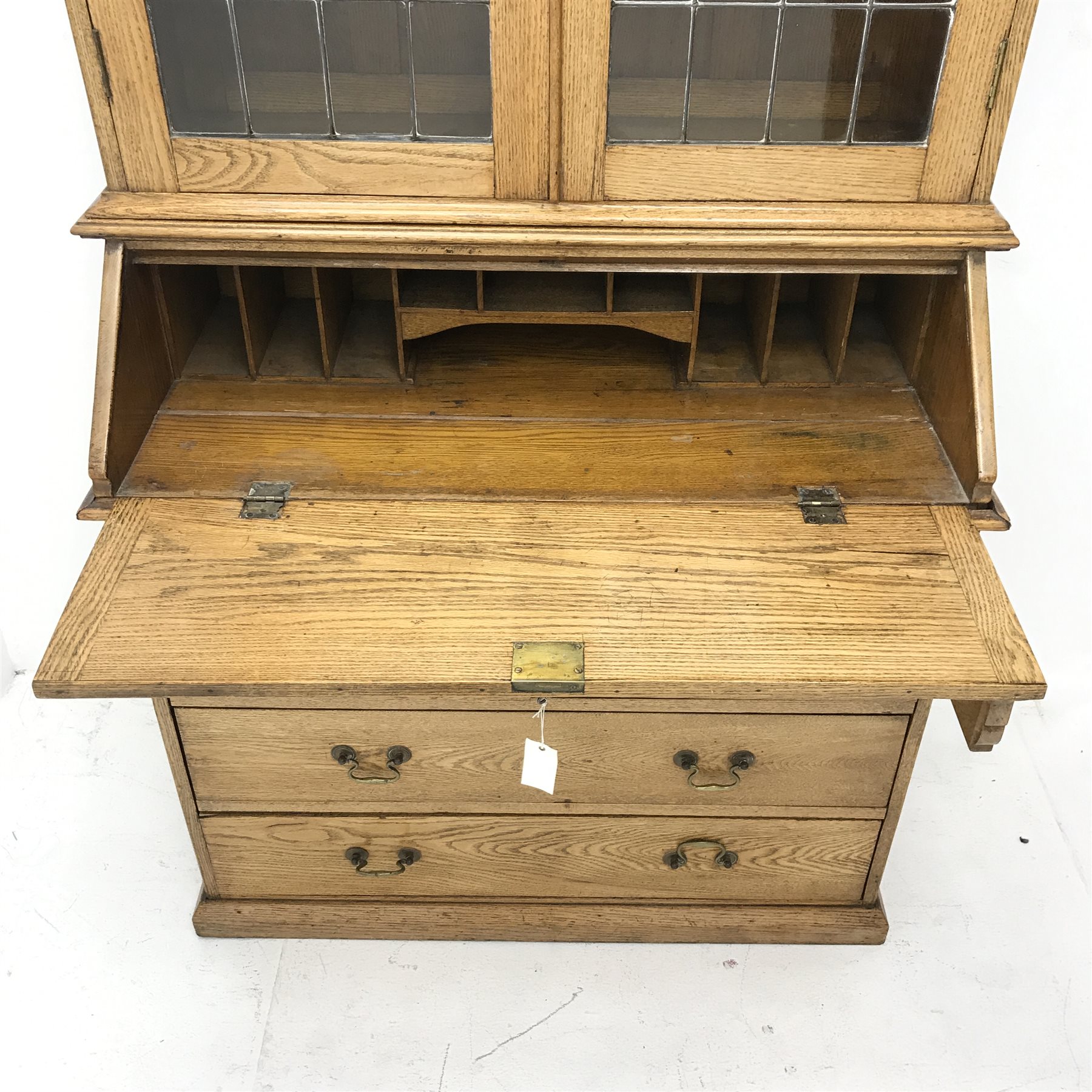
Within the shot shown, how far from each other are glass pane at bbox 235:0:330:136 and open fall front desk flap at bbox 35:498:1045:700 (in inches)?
22.4

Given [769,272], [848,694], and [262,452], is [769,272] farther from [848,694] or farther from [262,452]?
[262,452]

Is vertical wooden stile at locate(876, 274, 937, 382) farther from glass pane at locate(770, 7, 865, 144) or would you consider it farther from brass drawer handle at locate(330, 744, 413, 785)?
brass drawer handle at locate(330, 744, 413, 785)

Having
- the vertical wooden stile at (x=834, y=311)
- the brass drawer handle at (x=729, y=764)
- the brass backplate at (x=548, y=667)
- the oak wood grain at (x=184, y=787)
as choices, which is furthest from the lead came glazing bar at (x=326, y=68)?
the brass drawer handle at (x=729, y=764)

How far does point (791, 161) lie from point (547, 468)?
0.59 meters

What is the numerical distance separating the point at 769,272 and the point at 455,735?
2.85 feet

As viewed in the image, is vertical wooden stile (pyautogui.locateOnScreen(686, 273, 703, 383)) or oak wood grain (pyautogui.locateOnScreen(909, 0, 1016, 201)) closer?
oak wood grain (pyautogui.locateOnScreen(909, 0, 1016, 201))

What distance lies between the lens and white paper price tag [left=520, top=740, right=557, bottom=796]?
5.57 feet

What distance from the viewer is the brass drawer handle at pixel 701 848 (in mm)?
1882

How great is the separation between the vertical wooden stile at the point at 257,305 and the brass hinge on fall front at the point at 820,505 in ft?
3.08

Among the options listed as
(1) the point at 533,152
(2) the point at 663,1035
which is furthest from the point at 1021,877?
(1) the point at 533,152

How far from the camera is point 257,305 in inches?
77.0

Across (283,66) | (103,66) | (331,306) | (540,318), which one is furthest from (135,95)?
(540,318)

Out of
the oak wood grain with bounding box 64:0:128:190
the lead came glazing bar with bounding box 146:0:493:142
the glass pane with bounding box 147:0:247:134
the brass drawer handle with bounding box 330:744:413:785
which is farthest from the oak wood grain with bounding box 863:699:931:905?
the oak wood grain with bounding box 64:0:128:190

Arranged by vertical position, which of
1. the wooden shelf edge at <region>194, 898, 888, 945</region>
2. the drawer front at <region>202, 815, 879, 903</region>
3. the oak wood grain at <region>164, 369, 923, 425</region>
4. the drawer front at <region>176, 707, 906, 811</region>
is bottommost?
the wooden shelf edge at <region>194, 898, 888, 945</region>
